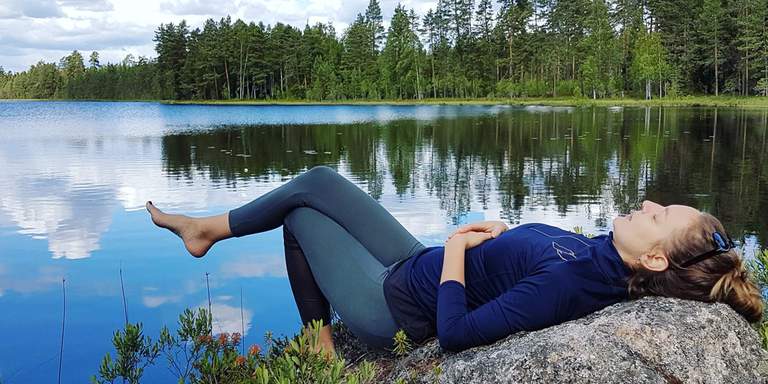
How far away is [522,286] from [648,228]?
54 centimetres

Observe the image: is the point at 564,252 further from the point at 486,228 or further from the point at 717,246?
the point at 717,246

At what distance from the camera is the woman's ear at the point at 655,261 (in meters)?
2.76

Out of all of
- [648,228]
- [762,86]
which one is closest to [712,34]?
[762,86]

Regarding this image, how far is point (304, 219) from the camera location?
3.63 meters

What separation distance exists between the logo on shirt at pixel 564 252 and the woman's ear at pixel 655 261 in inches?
10.6

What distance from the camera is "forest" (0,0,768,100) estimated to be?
61656mm

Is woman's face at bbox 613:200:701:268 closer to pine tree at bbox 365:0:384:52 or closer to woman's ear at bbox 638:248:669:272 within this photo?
woman's ear at bbox 638:248:669:272

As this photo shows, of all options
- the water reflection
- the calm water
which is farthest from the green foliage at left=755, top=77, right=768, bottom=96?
the calm water

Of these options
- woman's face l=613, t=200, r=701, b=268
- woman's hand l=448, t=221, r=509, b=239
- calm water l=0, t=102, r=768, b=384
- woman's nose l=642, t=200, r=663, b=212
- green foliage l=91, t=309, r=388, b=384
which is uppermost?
woman's nose l=642, t=200, r=663, b=212

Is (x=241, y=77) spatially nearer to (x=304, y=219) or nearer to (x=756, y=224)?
(x=756, y=224)

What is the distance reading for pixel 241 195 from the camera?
14617 millimetres

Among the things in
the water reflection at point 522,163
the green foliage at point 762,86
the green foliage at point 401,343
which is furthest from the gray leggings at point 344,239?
the green foliage at point 762,86

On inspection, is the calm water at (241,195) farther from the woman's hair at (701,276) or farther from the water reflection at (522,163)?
the woman's hair at (701,276)

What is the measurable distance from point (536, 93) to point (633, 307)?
73211mm
